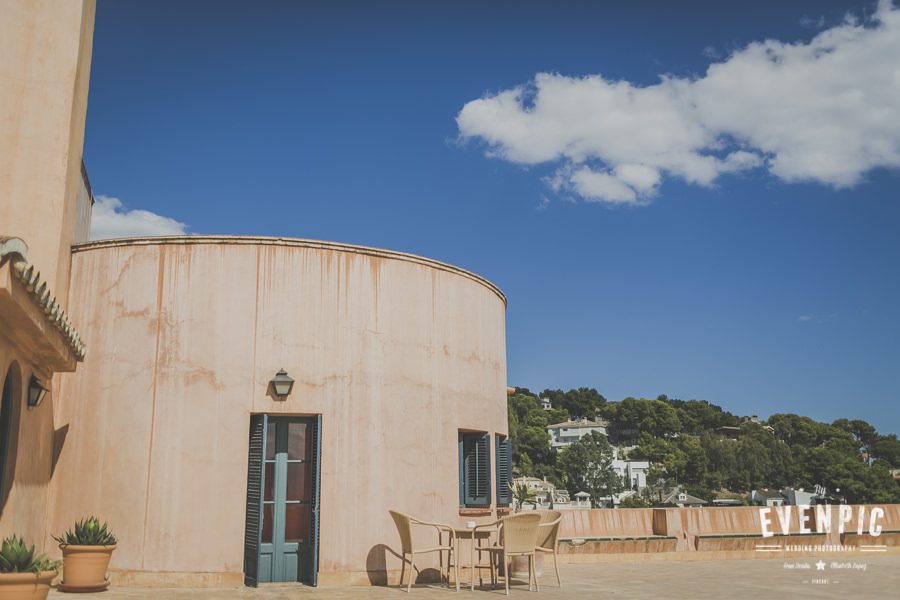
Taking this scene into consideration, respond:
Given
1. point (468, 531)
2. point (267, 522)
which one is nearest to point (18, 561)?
point (267, 522)

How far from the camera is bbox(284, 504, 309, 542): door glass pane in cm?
887

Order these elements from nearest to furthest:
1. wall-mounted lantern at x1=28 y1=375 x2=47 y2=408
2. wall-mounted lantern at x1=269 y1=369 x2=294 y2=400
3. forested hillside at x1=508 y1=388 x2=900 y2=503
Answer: wall-mounted lantern at x1=28 y1=375 x2=47 y2=408 < wall-mounted lantern at x1=269 y1=369 x2=294 y2=400 < forested hillside at x1=508 y1=388 x2=900 y2=503

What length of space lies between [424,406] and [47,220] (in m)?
5.00

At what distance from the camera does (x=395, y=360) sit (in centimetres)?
973

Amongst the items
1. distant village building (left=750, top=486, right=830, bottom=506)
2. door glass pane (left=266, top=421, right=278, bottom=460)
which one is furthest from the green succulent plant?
distant village building (left=750, top=486, right=830, bottom=506)

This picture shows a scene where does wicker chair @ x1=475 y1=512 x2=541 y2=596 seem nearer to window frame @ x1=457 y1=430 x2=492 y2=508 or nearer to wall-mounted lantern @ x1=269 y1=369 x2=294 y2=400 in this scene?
window frame @ x1=457 y1=430 x2=492 y2=508

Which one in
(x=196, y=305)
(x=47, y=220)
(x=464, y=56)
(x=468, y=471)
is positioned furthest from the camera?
(x=464, y=56)

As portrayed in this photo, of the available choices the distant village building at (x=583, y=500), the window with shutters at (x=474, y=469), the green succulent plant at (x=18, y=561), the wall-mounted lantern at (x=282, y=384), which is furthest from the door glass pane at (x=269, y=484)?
the distant village building at (x=583, y=500)

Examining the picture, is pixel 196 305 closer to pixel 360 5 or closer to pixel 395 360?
pixel 395 360

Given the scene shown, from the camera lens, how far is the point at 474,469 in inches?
415

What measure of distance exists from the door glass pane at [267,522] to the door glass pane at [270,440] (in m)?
0.58

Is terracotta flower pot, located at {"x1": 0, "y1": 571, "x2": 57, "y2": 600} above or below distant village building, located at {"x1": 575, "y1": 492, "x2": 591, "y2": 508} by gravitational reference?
above

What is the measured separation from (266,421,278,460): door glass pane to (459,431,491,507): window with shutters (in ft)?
8.93

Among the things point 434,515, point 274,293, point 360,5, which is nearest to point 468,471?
point 434,515
